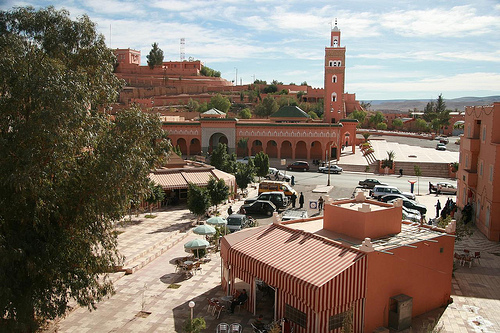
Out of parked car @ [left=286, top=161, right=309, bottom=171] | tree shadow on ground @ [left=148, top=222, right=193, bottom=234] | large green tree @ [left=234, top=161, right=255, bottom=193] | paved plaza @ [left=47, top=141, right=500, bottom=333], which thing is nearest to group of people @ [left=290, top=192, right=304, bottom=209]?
large green tree @ [left=234, top=161, right=255, bottom=193]

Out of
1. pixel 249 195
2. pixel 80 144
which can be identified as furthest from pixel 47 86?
pixel 249 195

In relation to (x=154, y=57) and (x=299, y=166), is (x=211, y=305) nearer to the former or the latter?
(x=299, y=166)

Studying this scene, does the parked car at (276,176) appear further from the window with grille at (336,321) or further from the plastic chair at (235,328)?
the plastic chair at (235,328)

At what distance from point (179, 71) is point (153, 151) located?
254ft

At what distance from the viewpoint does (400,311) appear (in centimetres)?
1213

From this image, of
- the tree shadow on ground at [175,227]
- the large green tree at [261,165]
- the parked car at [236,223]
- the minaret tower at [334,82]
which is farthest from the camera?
the minaret tower at [334,82]

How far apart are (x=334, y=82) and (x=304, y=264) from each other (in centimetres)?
4847

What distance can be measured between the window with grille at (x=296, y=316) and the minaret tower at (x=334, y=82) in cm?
4711

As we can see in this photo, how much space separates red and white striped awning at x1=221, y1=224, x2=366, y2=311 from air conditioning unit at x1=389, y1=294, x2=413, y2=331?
1320 mm

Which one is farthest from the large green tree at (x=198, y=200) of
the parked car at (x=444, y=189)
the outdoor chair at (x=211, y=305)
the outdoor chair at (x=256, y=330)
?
the parked car at (x=444, y=189)

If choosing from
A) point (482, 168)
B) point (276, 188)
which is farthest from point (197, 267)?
point (482, 168)

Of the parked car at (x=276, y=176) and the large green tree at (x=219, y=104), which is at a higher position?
the large green tree at (x=219, y=104)

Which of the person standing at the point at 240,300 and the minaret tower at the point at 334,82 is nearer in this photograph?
the person standing at the point at 240,300

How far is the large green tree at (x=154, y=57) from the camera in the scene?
8400 centimetres
